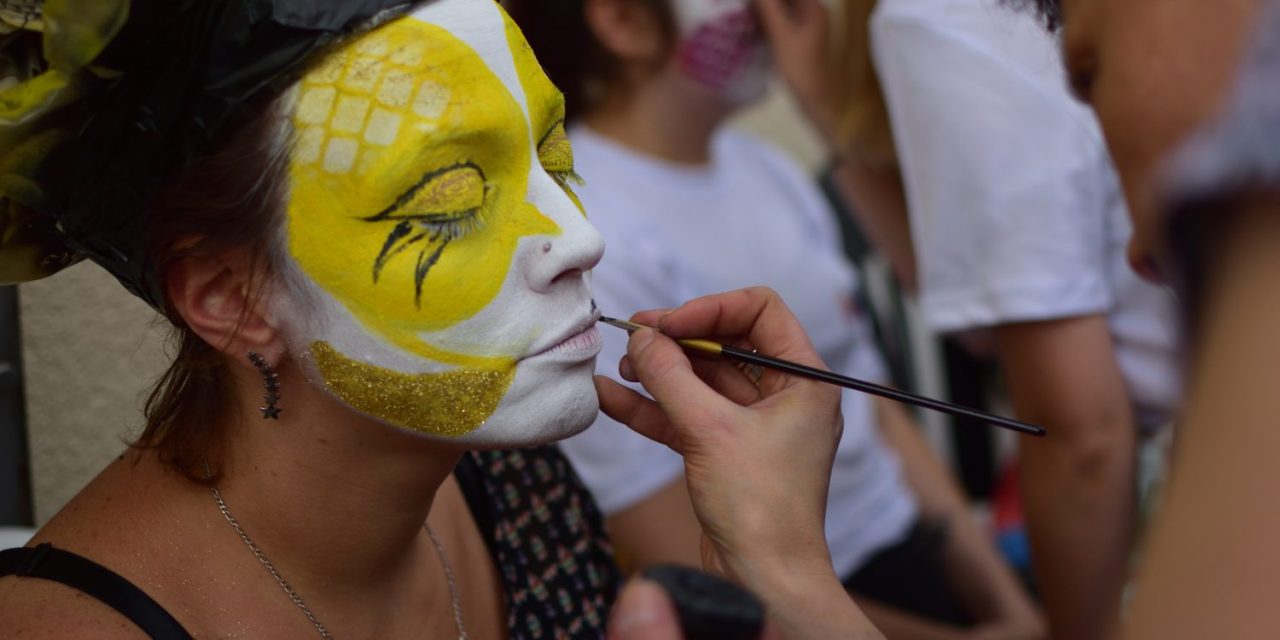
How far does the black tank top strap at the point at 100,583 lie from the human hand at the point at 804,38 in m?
1.32

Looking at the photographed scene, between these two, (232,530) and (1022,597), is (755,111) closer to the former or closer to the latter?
(1022,597)

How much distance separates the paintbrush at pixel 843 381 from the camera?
1.03 meters

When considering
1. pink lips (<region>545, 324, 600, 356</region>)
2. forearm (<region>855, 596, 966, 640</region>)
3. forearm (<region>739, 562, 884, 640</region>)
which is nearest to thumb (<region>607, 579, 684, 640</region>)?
forearm (<region>739, 562, 884, 640</region>)

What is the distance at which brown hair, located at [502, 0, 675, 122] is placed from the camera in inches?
73.0

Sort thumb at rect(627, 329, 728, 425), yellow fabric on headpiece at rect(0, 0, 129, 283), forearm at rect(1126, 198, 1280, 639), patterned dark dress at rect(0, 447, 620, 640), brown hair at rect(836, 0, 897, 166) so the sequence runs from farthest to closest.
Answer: brown hair at rect(836, 0, 897, 166) → patterned dark dress at rect(0, 447, 620, 640) → thumb at rect(627, 329, 728, 425) → yellow fabric on headpiece at rect(0, 0, 129, 283) → forearm at rect(1126, 198, 1280, 639)

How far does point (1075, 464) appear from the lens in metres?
1.52

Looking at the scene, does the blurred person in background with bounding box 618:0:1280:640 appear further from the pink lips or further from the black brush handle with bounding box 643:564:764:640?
the pink lips

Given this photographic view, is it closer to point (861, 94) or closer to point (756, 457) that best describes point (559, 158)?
point (756, 457)

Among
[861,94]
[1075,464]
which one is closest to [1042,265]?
[1075,464]

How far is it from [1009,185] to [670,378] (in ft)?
2.09

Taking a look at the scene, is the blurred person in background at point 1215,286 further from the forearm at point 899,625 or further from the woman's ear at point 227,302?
the forearm at point 899,625

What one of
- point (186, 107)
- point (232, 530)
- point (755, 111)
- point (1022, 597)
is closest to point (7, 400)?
point (232, 530)

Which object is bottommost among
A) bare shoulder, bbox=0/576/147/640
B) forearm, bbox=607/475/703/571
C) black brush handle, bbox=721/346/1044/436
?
forearm, bbox=607/475/703/571

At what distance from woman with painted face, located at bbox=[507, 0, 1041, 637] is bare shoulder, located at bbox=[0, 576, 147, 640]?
816 millimetres
